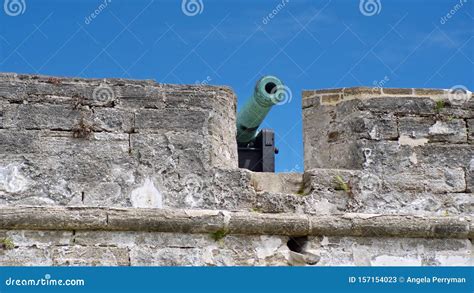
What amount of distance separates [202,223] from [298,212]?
0.72 meters

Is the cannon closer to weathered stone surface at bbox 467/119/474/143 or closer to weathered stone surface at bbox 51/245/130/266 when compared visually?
weathered stone surface at bbox 467/119/474/143

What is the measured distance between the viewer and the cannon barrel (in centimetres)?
780

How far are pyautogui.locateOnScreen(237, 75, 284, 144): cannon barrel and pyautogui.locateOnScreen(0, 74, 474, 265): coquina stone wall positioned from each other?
1228mm

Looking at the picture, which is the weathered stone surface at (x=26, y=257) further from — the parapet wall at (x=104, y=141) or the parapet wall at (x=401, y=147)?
the parapet wall at (x=401, y=147)

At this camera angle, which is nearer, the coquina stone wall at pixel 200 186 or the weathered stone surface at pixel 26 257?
the weathered stone surface at pixel 26 257

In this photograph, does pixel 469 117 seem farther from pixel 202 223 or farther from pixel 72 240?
pixel 72 240

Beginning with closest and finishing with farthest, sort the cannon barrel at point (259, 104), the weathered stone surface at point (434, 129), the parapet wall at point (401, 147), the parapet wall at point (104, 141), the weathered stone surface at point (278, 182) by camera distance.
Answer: the parapet wall at point (104, 141) < the weathered stone surface at point (278, 182) < the parapet wall at point (401, 147) < the weathered stone surface at point (434, 129) < the cannon barrel at point (259, 104)

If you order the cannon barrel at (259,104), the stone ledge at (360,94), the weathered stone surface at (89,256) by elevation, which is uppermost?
the cannon barrel at (259,104)

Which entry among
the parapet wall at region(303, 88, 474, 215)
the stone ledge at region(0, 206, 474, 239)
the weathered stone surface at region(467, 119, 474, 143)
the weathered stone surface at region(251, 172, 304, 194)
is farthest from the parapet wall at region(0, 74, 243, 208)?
the weathered stone surface at region(467, 119, 474, 143)

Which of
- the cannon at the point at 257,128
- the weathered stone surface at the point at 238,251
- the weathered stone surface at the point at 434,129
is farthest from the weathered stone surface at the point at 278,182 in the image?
the cannon at the point at 257,128

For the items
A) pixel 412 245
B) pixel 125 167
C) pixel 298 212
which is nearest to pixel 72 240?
pixel 125 167

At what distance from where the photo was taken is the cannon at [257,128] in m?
7.83

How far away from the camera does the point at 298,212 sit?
6270 mm

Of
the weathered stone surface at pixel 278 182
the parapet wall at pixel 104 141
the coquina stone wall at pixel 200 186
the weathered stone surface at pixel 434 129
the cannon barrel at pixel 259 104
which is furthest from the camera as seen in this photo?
the cannon barrel at pixel 259 104
